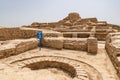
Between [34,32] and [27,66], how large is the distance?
235 inches

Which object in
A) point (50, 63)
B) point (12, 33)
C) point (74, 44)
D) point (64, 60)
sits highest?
point (12, 33)

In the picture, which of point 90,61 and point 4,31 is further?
point 4,31

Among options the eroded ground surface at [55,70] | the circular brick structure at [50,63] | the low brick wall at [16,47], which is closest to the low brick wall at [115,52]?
the eroded ground surface at [55,70]

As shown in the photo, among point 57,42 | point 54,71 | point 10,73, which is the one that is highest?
point 57,42

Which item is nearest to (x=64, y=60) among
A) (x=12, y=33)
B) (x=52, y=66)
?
(x=52, y=66)

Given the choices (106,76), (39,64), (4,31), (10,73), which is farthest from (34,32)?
(106,76)

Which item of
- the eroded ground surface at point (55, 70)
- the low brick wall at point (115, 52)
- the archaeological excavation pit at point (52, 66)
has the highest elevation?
the low brick wall at point (115, 52)

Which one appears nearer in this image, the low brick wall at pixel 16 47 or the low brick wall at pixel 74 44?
the low brick wall at pixel 16 47

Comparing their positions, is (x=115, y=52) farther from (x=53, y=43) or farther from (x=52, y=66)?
(x=53, y=43)

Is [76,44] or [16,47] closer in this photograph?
[16,47]

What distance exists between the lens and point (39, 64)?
19.0 feet

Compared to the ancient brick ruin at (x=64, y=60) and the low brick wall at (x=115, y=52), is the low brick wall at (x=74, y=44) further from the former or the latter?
the low brick wall at (x=115, y=52)

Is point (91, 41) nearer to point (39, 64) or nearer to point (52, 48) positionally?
point (52, 48)

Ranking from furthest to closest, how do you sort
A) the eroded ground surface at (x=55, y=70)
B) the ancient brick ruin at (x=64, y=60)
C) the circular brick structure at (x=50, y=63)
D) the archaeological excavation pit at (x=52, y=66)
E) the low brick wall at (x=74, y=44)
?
the low brick wall at (x=74, y=44)
the archaeological excavation pit at (x=52, y=66)
the circular brick structure at (x=50, y=63)
the ancient brick ruin at (x=64, y=60)
the eroded ground surface at (x=55, y=70)
